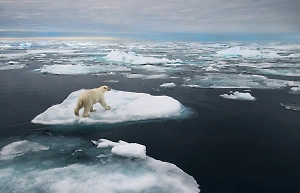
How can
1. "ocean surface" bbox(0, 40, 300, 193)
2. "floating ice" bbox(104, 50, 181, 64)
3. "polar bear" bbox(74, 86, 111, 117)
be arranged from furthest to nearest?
"floating ice" bbox(104, 50, 181, 64), "polar bear" bbox(74, 86, 111, 117), "ocean surface" bbox(0, 40, 300, 193)

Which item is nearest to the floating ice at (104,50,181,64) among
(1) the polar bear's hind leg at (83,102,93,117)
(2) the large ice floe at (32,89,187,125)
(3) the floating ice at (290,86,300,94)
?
(3) the floating ice at (290,86,300,94)

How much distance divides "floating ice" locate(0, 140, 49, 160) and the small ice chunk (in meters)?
1.57

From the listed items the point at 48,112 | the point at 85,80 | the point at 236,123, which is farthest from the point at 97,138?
the point at 85,80

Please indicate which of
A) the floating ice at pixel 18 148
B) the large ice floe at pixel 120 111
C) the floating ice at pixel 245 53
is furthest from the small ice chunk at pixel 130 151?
the floating ice at pixel 245 53

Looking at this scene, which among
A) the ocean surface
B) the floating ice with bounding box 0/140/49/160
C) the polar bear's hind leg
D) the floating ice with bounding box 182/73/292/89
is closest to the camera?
the ocean surface

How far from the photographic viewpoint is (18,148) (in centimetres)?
582

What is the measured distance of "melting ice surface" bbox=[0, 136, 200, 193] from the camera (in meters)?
4.35

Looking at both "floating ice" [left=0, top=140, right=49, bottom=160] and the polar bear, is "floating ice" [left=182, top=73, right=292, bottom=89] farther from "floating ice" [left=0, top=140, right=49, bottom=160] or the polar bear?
"floating ice" [left=0, top=140, right=49, bottom=160]

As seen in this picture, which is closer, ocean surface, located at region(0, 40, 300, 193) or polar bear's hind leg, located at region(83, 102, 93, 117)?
ocean surface, located at region(0, 40, 300, 193)

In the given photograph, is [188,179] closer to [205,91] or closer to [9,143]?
[9,143]

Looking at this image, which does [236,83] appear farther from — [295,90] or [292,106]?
[292,106]

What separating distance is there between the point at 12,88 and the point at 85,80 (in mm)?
4115

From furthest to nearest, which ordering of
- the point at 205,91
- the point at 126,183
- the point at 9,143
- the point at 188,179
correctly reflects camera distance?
the point at 205,91 → the point at 9,143 → the point at 188,179 → the point at 126,183

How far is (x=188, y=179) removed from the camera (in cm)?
480
